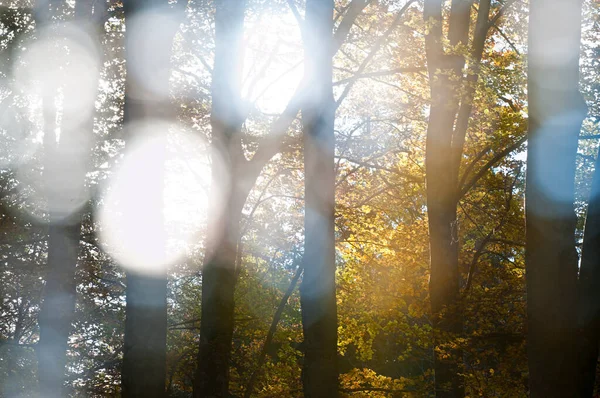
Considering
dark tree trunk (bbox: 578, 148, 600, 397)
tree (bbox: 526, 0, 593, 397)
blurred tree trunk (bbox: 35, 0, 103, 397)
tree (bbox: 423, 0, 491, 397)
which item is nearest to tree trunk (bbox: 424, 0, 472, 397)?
tree (bbox: 423, 0, 491, 397)

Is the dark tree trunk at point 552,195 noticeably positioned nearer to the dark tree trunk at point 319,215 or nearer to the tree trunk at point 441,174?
the dark tree trunk at point 319,215

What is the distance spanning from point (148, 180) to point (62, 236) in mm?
4514

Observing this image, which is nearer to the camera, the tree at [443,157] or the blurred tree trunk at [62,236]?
the blurred tree trunk at [62,236]

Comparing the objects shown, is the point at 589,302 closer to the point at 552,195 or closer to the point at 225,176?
the point at 552,195

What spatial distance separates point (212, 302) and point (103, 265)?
30.7 feet

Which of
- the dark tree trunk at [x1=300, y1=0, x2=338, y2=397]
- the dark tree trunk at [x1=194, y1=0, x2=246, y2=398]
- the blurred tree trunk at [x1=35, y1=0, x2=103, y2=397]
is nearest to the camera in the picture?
the dark tree trunk at [x1=300, y1=0, x2=338, y2=397]

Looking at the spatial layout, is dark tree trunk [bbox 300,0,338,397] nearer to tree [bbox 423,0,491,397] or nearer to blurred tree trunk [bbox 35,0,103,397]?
tree [bbox 423,0,491,397]

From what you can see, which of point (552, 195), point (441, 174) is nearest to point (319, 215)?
point (552, 195)

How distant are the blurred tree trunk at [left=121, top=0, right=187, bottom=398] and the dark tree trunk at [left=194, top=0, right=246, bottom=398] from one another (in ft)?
8.09

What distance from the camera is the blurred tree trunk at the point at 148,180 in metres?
6.14

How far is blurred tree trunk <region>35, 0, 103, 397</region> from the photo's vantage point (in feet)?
33.3

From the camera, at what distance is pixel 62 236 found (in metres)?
10.6

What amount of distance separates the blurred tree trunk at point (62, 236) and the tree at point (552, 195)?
783 cm

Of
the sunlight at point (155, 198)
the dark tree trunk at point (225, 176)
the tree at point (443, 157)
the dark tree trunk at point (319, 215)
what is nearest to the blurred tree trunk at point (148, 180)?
the sunlight at point (155, 198)
